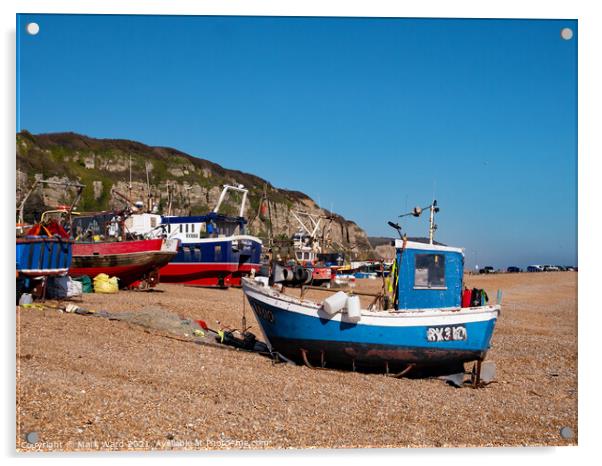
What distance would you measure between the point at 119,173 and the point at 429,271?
12211mm

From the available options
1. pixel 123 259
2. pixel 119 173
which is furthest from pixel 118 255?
pixel 119 173

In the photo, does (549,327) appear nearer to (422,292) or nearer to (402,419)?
(422,292)

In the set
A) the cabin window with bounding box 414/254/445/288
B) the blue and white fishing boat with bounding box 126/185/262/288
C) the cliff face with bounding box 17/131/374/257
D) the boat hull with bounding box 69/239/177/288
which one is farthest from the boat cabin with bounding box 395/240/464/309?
the blue and white fishing boat with bounding box 126/185/262/288

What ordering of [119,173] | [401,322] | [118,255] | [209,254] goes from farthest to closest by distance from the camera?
[209,254], [118,255], [119,173], [401,322]

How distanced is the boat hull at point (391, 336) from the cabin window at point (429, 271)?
667mm

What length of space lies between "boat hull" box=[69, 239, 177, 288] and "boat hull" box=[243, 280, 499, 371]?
12.4 m

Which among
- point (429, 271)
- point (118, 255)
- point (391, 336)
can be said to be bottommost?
point (391, 336)

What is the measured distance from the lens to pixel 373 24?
6.76 metres

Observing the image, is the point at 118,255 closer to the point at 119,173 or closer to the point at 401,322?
the point at 119,173

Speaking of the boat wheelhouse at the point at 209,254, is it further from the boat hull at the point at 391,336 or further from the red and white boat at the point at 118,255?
the boat hull at the point at 391,336

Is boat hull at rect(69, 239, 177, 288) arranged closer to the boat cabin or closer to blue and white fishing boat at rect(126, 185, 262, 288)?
blue and white fishing boat at rect(126, 185, 262, 288)

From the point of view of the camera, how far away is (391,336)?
892 centimetres

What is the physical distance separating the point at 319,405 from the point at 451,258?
3.46 meters
